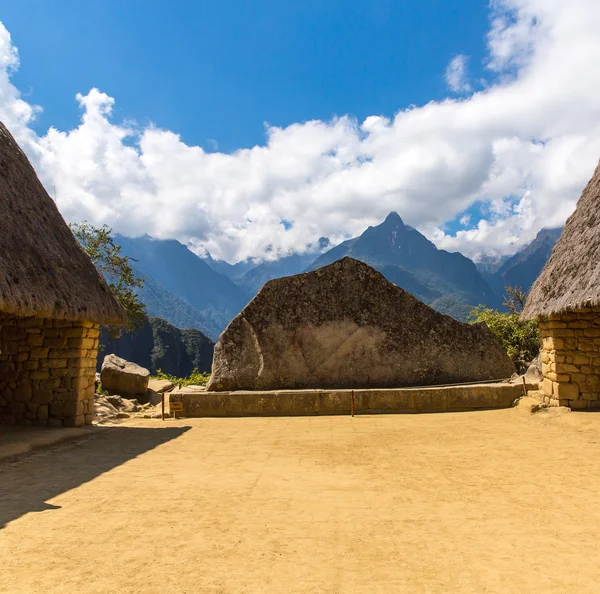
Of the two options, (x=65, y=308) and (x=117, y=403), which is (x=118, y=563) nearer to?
(x=65, y=308)

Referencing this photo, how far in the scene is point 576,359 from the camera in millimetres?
8133

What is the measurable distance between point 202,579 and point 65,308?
6046mm

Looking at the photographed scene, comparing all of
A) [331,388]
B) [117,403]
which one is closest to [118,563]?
[331,388]

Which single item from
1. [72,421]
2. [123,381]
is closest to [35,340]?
[72,421]

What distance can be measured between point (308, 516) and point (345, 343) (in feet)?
22.3

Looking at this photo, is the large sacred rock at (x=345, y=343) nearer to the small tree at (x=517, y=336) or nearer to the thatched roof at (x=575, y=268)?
the thatched roof at (x=575, y=268)

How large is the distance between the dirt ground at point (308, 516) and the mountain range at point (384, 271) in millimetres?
78615

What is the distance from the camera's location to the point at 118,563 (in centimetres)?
268

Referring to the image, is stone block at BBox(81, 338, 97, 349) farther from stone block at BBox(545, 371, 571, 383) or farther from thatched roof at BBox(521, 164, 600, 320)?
stone block at BBox(545, 371, 571, 383)

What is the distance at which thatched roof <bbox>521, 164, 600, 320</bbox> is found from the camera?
755 centimetres

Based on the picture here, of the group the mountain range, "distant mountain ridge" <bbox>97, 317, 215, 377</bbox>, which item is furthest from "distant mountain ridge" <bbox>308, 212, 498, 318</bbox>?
"distant mountain ridge" <bbox>97, 317, 215, 377</bbox>

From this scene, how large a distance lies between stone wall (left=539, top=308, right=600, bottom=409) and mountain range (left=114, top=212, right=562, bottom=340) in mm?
74901

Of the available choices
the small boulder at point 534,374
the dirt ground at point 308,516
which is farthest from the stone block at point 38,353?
the small boulder at point 534,374

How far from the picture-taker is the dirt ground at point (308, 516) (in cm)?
251
